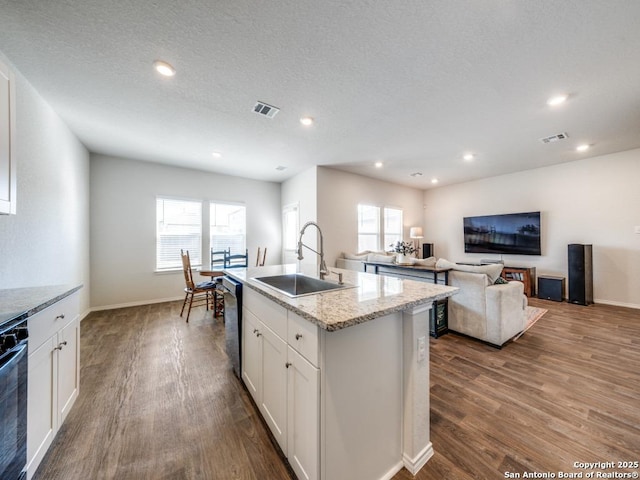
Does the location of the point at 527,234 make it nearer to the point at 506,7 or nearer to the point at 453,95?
the point at 453,95

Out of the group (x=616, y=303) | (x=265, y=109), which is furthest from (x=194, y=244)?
(x=616, y=303)

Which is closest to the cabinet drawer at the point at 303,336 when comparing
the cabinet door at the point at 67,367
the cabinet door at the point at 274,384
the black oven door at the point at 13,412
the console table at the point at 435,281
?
the cabinet door at the point at 274,384

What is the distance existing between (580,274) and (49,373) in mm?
6997

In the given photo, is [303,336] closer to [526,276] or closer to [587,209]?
[526,276]

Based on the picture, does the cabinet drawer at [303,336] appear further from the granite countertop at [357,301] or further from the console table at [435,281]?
the console table at [435,281]

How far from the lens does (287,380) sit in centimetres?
130

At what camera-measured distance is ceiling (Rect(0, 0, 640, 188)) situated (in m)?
1.60

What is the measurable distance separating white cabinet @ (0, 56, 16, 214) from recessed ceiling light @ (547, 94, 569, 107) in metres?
4.53

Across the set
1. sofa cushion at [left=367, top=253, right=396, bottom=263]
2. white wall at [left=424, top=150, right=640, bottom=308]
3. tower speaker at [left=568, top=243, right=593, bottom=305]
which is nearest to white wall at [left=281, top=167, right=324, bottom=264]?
sofa cushion at [left=367, top=253, right=396, bottom=263]

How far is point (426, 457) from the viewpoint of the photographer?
1.36 meters

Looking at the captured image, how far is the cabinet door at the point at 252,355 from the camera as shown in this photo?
1.70m

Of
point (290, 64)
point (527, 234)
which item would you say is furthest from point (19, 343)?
point (527, 234)

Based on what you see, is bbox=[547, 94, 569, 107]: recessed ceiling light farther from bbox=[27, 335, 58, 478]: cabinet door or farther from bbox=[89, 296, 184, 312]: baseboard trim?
bbox=[89, 296, 184, 312]: baseboard trim

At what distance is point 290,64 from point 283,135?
1422 millimetres
